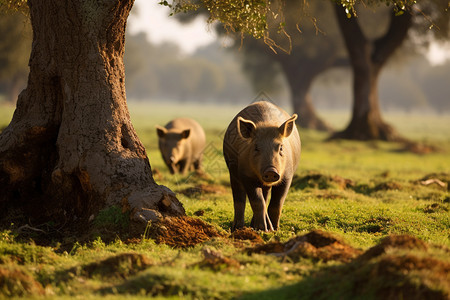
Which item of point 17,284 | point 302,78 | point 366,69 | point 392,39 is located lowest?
point 17,284

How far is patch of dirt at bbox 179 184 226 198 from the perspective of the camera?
40.0ft

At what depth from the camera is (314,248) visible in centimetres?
664

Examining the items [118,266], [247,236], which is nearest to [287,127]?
[247,236]

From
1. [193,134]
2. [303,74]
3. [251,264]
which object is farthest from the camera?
[303,74]

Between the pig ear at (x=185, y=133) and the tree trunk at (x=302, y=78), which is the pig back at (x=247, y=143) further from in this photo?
the tree trunk at (x=302, y=78)

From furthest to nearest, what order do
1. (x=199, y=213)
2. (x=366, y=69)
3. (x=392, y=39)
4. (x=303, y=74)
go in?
(x=303, y=74) → (x=366, y=69) → (x=392, y=39) → (x=199, y=213)

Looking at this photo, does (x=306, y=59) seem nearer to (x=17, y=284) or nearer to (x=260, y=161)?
(x=260, y=161)

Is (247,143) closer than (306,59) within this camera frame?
Yes

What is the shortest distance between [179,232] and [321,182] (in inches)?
269

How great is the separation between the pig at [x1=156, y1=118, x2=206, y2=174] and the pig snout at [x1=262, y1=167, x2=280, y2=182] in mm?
7501

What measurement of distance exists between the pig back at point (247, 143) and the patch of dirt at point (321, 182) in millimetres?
4203

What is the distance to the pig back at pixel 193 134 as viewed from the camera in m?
16.3

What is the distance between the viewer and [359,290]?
5.17 metres

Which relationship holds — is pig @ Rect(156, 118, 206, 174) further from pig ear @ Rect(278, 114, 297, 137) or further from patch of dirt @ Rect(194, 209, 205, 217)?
pig ear @ Rect(278, 114, 297, 137)
